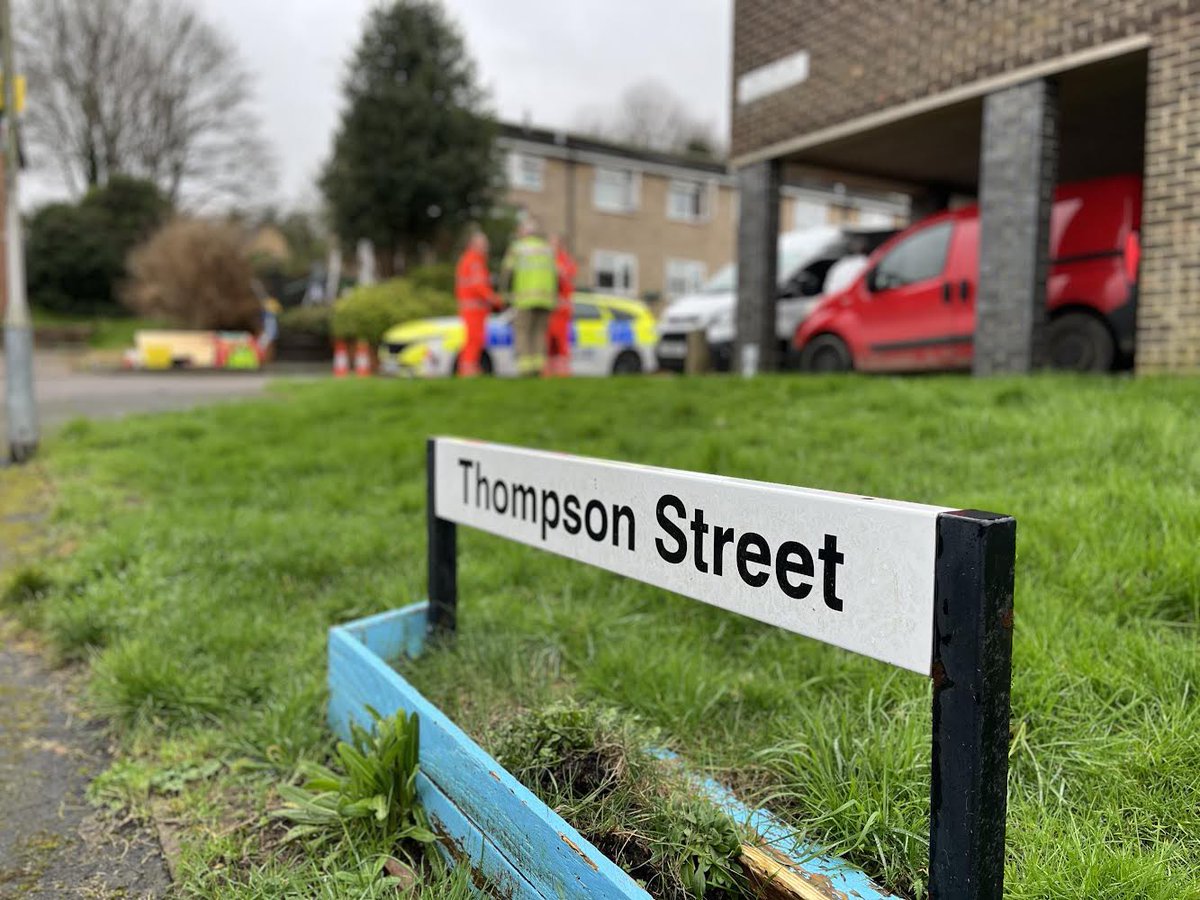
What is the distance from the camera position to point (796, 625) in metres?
1.37

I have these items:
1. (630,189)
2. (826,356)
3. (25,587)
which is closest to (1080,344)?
(826,356)

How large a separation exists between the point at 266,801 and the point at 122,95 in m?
41.5

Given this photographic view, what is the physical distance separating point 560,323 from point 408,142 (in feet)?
50.4

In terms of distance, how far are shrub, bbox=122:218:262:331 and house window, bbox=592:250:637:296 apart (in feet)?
37.6

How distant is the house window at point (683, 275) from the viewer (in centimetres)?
3180

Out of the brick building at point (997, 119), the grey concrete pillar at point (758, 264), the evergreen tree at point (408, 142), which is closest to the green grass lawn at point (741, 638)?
the brick building at point (997, 119)

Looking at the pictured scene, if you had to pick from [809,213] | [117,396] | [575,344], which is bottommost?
→ [117,396]

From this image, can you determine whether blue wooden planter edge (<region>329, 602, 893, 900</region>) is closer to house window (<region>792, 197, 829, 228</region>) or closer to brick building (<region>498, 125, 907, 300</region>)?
brick building (<region>498, 125, 907, 300</region>)

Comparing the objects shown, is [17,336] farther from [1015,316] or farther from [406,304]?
[406,304]

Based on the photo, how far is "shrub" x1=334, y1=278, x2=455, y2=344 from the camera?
64.1ft

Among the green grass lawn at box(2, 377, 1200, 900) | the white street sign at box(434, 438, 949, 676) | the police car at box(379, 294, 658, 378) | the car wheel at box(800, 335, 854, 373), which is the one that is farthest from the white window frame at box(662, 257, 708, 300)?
the white street sign at box(434, 438, 949, 676)

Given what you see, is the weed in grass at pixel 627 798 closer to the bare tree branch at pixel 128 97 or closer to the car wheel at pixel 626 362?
the car wheel at pixel 626 362

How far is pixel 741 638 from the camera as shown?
8.85ft

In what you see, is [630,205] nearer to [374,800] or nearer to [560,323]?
[560,323]
